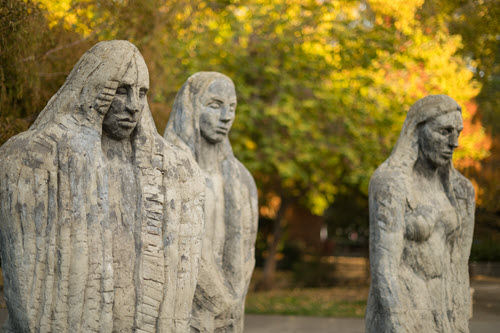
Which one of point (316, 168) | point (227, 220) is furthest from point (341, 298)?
point (227, 220)

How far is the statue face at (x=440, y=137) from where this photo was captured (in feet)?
20.1

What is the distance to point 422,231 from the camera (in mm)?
5945

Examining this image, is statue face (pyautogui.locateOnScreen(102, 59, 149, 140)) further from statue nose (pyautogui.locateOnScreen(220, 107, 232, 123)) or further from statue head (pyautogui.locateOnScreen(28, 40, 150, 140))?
statue nose (pyautogui.locateOnScreen(220, 107, 232, 123))

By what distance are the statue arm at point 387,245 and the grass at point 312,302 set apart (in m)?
9.12

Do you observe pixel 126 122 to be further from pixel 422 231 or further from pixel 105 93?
pixel 422 231

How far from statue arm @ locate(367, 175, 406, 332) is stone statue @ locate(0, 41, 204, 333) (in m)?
2.25

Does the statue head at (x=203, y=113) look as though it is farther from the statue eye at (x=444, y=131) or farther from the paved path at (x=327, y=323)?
the paved path at (x=327, y=323)

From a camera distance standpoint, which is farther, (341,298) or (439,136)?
(341,298)

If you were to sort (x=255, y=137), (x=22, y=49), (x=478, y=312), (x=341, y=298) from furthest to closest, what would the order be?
(x=341, y=298) → (x=255, y=137) → (x=478, y=312) → (x=22, y=49)

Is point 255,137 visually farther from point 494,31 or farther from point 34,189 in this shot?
point 34,189

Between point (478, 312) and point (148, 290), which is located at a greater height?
point (148, 290)

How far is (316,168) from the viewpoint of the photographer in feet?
52.2

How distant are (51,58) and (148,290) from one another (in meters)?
6.72

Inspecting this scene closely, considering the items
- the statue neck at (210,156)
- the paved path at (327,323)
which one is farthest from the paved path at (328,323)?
the statue neck at (210,156)
